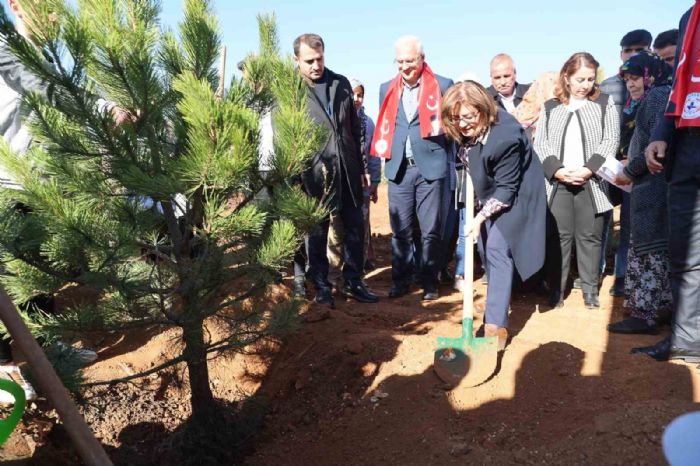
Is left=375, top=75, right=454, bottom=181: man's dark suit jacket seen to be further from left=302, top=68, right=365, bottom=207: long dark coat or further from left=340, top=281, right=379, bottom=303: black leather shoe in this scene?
left=340, top=281, right=379, bottom=303: black leather shoe

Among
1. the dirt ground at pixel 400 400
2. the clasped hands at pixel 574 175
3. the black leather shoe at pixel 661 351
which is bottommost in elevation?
the dirt ground at pixel 400 400

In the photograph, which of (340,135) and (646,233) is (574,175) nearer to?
(646,233)

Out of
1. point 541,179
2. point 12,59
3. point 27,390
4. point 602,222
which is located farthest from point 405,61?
point 27,390

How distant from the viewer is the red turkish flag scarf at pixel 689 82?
104 inches

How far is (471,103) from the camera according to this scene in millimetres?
3080

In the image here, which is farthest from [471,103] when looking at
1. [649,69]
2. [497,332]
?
[649,69]

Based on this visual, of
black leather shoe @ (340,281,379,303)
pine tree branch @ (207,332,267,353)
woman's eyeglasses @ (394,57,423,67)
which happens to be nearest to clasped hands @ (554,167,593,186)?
woman's eyeglasses @ (394,57,423,67)

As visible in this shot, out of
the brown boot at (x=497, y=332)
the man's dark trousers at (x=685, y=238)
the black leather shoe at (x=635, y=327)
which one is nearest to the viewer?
the man's dark trousers at (x=685, y=238)

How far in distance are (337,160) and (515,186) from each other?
1.27 metres

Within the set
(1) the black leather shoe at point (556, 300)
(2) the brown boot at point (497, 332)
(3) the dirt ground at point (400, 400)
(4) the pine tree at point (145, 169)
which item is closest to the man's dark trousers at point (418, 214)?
(3) the dirt ground at point (400, 400)

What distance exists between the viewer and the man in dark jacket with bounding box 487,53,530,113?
14.9 ft

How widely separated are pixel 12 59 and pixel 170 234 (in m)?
0.89

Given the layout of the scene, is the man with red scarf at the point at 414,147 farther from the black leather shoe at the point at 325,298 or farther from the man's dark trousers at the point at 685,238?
the man's dark trousers at the point at 685,238

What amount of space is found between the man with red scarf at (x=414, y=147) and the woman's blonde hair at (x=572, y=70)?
2.59 ft
